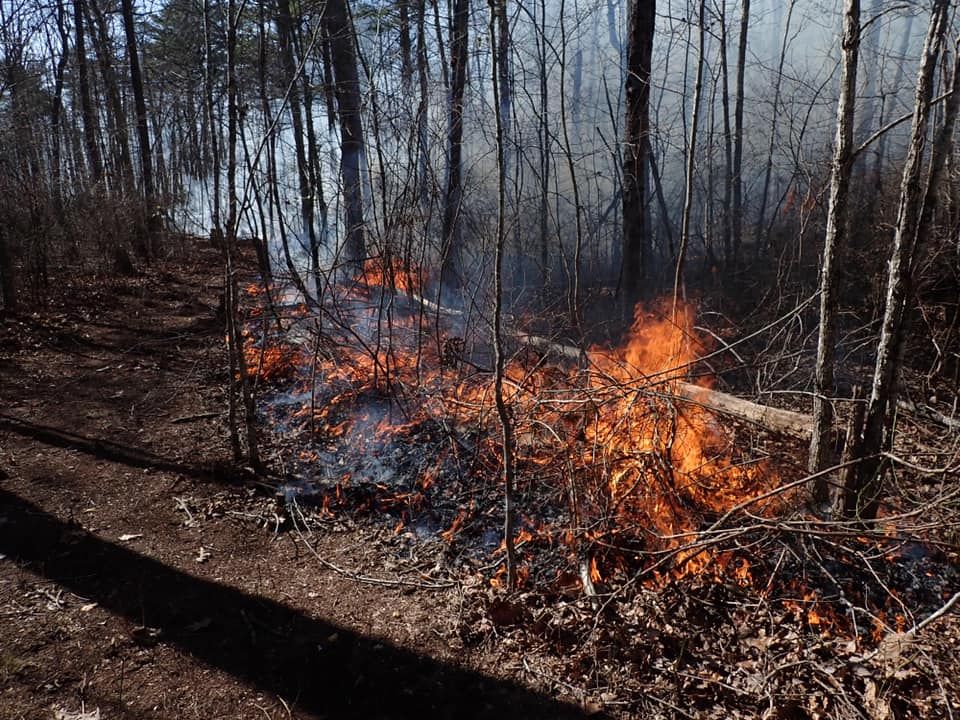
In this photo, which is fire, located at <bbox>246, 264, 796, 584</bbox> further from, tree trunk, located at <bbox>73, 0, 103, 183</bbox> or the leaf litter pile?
tree trunk, located at <bbox>73, 0, 103, 183</bbox>

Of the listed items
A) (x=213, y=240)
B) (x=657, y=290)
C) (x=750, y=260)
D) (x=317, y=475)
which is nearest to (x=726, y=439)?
(x=317, y=475)

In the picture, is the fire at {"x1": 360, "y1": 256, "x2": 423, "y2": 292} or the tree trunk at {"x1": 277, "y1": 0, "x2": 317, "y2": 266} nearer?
the fire at {"x1": 360, "y1": 256, "x2": 423, "y2": 292}

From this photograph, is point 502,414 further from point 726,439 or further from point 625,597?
point 726,439

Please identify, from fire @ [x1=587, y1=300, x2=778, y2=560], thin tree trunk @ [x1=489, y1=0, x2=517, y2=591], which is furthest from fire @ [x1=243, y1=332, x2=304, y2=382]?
thin tree trunk @ [x1=489, y1=0, x2=517, y2=591]

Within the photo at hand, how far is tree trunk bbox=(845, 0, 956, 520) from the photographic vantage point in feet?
11.2

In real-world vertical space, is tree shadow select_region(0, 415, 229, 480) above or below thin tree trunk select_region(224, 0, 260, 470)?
below

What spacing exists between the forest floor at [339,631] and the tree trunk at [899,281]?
645mm

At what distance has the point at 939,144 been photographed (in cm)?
377

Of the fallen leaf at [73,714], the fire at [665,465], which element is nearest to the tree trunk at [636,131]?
the fire at [665,465]

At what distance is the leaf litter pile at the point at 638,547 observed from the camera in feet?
10.4

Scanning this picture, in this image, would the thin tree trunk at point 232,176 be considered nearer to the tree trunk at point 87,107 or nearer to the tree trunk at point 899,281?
the tree trunk at point 899,281

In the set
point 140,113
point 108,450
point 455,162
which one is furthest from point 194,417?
point 140,113

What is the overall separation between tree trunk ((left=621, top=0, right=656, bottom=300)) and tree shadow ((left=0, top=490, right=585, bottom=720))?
6077 mm

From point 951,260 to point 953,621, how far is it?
494 centimetres
